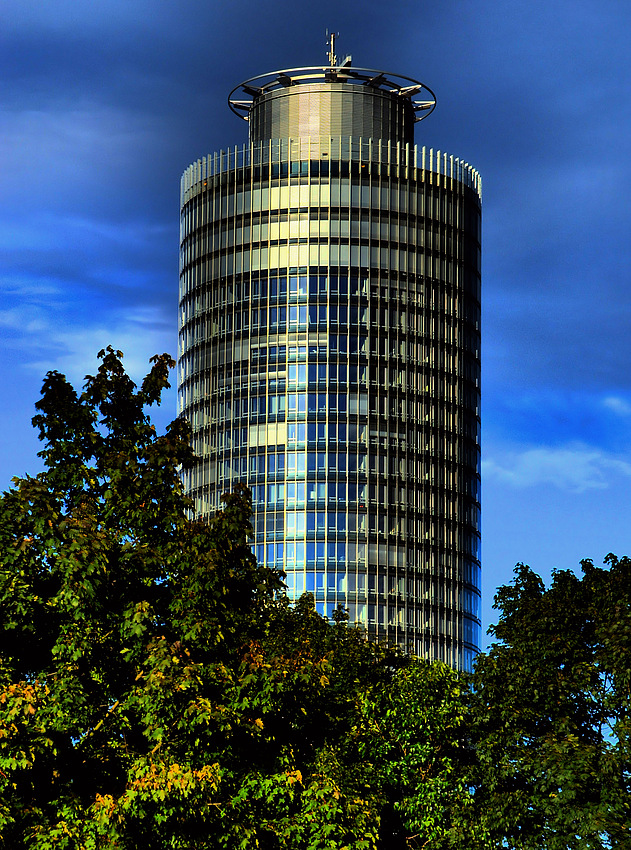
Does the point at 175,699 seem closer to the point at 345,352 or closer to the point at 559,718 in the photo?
the point at 559,718

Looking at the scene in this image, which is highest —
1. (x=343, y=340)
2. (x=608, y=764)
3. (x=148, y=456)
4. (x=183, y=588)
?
(x=343, y=340)

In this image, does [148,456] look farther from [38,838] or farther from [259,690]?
[38,838]

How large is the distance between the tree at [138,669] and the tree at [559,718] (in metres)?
7.95

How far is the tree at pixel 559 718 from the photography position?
147 ft

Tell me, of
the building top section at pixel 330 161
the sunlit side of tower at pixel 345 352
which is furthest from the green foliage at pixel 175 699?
the building top section at pixel 330 161

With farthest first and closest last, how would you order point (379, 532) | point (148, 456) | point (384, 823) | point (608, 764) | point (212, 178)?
point (212, 178) → point (379, 532) → point (384, 823) → point (608, 764) → point (148, 456)

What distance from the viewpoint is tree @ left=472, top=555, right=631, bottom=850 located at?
44750 mm

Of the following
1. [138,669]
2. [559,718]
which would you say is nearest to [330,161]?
[559,718]

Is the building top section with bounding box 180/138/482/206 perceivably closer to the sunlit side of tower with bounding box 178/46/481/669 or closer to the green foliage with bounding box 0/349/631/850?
the sunlit side of tower with bounding box 178/46/481/669

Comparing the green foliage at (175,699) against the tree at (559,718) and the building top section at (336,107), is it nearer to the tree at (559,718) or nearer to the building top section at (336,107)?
the tree at (559,718)

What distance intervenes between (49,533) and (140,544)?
319 cm

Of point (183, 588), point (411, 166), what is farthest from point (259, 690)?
point (411, 166)

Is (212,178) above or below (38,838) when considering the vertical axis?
above

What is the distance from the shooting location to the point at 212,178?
176000 millimetres
